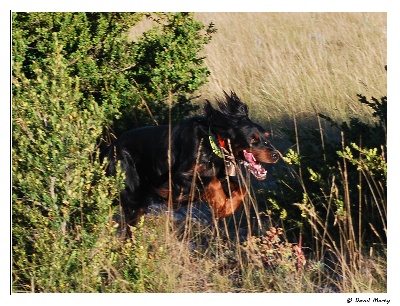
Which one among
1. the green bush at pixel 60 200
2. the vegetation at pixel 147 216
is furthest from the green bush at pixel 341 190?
the green bush at pixel 60 200

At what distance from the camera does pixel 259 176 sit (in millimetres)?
5691

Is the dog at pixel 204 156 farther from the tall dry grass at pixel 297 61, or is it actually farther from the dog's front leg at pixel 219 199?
the tall dry grass at pixel 297 61

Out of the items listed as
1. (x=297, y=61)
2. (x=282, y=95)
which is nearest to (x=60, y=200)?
(x=282, y=95)

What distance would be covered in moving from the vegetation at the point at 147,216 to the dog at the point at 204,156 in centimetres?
21

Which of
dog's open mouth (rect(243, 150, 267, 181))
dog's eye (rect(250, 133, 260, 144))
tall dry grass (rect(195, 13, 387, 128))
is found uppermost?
tall dry grass (rect(195, 13, 387, 128))

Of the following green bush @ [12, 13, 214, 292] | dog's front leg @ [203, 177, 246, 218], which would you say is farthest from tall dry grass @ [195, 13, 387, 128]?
green bush @ [12, 13, 214, 292]

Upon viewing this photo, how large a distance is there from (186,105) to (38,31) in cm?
153

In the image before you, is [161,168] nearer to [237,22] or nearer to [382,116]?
[382,116]

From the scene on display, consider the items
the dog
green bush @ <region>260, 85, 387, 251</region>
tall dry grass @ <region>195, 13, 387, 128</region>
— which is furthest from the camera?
tall dry grass @ <region>195, 13, 387, 128</region>

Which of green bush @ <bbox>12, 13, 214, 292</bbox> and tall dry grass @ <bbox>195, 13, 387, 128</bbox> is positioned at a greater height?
tall dry grass @ <bbox>195, 13, 387, 128</bbox>

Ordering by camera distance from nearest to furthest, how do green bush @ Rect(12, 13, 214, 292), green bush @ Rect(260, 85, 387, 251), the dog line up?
1. green bush @ Rect(12, 13, 214, 292)
2. green bush @ Rect(260, 85, 387, 251)
3. the dog

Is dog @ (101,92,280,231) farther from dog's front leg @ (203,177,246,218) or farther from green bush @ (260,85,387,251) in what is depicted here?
green bush @ (260,85,387,251)

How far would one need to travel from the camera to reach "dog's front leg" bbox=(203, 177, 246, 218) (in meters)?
5.79

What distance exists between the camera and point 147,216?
6387mm
